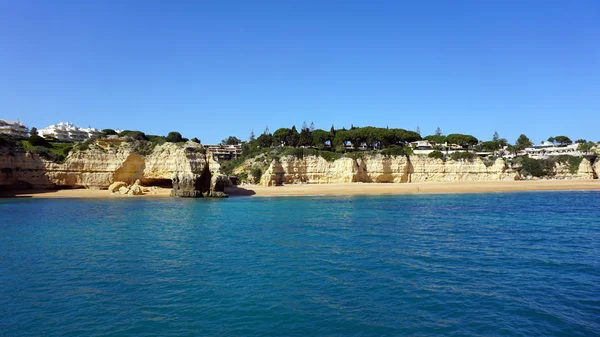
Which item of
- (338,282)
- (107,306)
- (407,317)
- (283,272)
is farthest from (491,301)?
(107,306)

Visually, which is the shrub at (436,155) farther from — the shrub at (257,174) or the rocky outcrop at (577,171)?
the shrub at (257,174)

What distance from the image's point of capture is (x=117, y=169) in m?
53.9

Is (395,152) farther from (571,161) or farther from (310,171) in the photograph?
(571,161)

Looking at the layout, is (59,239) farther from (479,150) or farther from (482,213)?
(479,150)

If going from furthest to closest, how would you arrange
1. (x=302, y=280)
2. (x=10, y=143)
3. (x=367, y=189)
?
1. (x=367, y=189)
2. (x=10, y=143)
3. (x=302, y=280)

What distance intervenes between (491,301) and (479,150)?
301 ft

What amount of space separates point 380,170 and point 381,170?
0.59 feet

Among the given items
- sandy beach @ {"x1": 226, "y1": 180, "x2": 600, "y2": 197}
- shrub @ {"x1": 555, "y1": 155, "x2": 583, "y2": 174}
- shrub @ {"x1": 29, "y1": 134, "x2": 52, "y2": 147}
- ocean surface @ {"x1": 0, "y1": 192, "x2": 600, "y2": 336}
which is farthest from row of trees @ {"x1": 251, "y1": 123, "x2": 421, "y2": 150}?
ocean surface @ {"x1": 0, "y1": 192, "x2": 600, "y2": 336}

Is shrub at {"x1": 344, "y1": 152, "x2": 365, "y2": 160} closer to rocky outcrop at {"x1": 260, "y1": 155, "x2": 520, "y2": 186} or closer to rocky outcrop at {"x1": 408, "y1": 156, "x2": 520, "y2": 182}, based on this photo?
rocky outcrop at {"x1": 260, "y1": 155, "x2": 520, "y2": 186}

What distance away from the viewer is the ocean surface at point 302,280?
9625 mm

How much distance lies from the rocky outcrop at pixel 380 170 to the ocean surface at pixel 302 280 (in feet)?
136

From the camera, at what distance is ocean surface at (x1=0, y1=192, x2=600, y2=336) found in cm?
962

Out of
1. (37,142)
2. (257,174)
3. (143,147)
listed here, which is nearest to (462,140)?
(257,174)

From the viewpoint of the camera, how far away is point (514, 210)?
33375 mm
